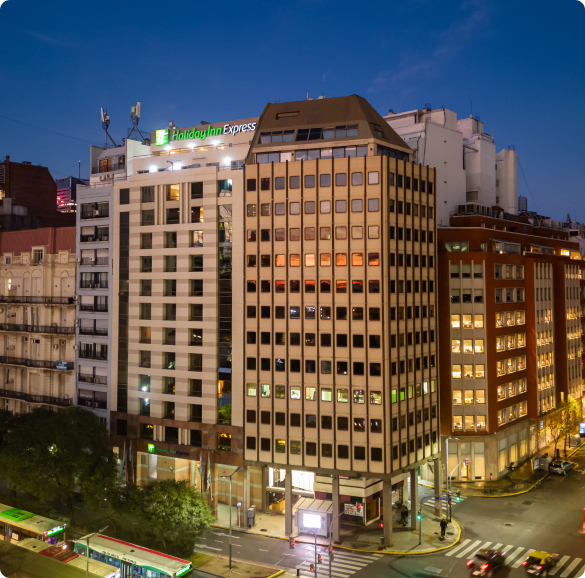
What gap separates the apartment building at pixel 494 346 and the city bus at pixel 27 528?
180ft

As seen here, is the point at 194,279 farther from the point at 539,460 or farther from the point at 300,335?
the point at 539,460

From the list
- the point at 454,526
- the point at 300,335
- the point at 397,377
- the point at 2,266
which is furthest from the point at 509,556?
the point at 2,266

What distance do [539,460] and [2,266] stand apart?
9527 cm

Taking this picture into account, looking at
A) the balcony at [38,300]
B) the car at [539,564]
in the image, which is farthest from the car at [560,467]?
the balcony at [38,300]

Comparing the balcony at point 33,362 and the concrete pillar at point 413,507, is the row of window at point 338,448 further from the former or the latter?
the balcony at point 33,362

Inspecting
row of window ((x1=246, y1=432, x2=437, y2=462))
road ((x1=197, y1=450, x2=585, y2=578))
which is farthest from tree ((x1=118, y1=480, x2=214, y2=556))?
row of window ((x1=246, y1=432, x2=437, y2=462))

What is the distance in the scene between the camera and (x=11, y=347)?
310ft

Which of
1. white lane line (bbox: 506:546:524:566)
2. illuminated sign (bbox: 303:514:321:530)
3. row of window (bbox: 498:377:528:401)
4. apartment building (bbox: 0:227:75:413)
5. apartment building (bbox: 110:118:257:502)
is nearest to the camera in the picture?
white lane line (bbox: 506:546:524:566)

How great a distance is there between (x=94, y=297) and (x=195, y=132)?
29995 mm

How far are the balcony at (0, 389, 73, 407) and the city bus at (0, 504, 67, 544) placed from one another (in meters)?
30.5

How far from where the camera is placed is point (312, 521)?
207 ft

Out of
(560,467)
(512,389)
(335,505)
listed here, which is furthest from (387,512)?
(560,467)

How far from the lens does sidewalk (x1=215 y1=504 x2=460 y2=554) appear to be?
6203 cm

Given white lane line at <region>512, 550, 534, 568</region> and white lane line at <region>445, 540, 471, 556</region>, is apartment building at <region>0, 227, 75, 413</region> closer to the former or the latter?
white lane line at <region>445, 540, 471, 556</region>
